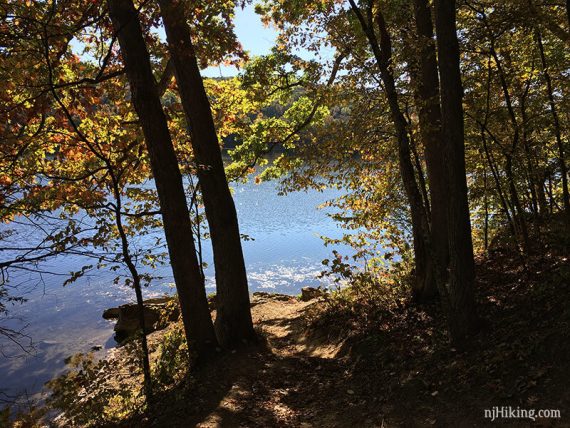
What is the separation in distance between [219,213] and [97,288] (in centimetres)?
1338

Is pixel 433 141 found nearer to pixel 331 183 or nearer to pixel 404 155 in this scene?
pixel 404 155

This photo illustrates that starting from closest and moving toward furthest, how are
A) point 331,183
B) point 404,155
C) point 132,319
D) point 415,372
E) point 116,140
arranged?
1. point 415,372
2. point 404,155
3. point 116,140
4. point 331,183
5. point 132,319

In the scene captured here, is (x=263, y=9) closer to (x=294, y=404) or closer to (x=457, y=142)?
(x=457, y=142)

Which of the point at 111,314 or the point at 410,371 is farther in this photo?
the point at 111,314

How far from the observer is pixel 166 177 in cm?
655

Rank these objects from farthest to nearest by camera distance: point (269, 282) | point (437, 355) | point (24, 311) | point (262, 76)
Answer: point (269, 282), point (24, 311), point (262, 76), point (437, 355)

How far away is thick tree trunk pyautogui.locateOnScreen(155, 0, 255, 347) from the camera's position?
753 cm

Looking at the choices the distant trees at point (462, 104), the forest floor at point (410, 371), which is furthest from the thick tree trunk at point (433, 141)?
the forest floor at point (410, 371)

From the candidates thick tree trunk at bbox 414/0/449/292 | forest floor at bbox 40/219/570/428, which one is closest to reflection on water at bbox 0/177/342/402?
forest floor at bbox 40/219/570/428

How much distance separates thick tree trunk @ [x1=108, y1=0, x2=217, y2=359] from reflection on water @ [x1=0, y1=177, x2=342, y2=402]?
147 cm

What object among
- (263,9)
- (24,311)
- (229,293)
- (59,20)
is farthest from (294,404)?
(24,311)

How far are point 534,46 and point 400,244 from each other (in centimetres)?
567

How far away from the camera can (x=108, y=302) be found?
1652 centimetres

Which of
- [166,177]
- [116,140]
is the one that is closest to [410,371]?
[166,177]
